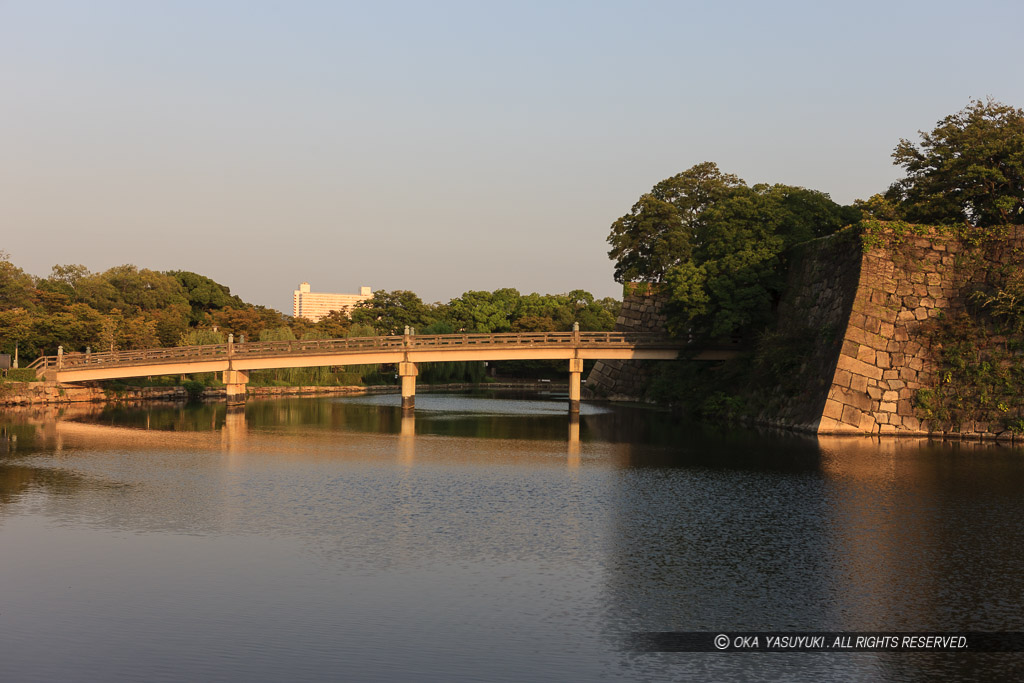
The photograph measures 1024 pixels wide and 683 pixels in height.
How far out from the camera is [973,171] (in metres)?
50.0

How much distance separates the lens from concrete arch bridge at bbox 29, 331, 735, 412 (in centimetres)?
5966

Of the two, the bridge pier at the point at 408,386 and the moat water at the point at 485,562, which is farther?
the bridge pier at the point at 408,386

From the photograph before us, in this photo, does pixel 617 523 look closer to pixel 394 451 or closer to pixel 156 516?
pixel 156 516

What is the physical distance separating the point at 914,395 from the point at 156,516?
36732 millimetres

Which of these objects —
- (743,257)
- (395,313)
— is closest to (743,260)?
(743,257)

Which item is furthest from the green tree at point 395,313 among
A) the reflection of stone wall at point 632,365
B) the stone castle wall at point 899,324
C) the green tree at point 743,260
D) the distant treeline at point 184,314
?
the stone castle wall at point 899,324

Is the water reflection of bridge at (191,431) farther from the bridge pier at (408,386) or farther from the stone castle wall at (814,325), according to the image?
the stone castle wall at (814,325)

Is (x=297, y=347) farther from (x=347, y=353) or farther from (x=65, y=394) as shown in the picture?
(x=65, y=394)

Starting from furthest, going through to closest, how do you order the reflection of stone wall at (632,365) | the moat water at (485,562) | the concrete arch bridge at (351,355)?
the reflection of stone wall at (632,365) < the concrete arch bridge at (351,355) < the moat water at (485,562)

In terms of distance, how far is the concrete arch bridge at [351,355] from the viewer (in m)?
59.7

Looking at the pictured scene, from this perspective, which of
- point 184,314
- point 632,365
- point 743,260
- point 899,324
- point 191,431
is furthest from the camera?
point 184,314

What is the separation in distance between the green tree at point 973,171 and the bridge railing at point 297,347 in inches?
718

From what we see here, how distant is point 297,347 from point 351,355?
3.97 meters

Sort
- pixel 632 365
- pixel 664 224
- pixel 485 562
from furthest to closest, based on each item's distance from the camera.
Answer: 1. pixel 632 365
2. pixel 664 224
3. pixel 485 562
